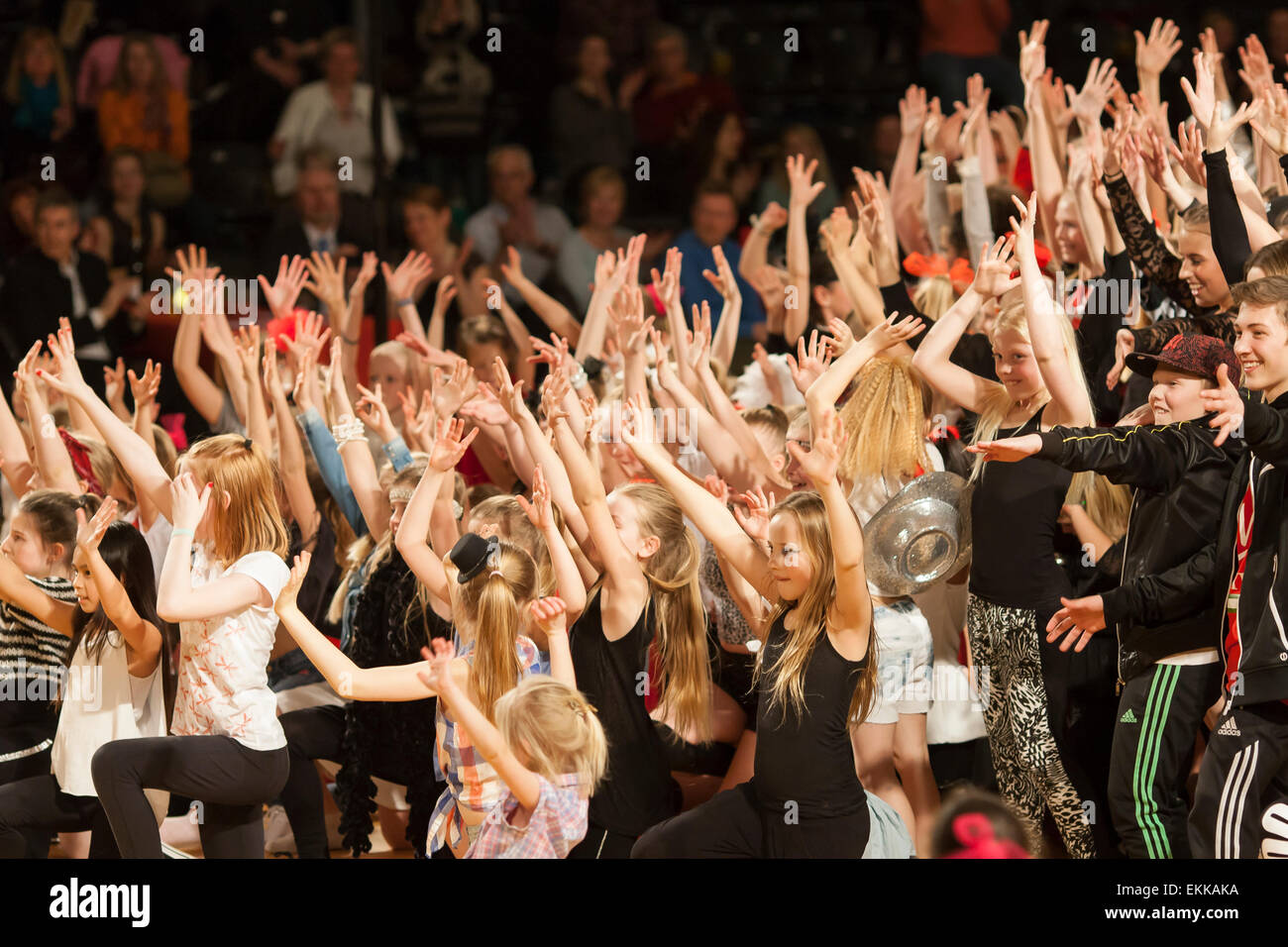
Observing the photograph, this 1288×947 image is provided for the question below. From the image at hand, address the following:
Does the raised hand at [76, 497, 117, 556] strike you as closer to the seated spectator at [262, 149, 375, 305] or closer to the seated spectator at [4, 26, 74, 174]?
the seated spectator at [262, 149, 375, 305]

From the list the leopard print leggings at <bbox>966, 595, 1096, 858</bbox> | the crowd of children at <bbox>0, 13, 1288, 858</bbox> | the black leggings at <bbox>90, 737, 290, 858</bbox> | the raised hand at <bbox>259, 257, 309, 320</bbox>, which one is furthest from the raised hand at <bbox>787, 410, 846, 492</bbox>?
the raised hand at <bbox>259, 257, 309, 320</bbox>

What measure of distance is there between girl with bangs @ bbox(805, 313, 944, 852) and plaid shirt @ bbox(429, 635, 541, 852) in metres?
0.75

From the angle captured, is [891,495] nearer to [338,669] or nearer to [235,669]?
[338,669]

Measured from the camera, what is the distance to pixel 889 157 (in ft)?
23.8

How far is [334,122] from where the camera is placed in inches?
310

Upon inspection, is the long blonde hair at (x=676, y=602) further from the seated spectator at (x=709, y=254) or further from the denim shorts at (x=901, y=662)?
the seated spectator at (x=709, y=254)

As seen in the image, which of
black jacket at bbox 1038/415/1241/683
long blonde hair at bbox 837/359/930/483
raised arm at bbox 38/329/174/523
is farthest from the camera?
long blonde hair at bbox 837/359/930/483

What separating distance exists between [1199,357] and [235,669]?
7.04 ft

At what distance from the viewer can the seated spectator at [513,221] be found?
24.0 feet

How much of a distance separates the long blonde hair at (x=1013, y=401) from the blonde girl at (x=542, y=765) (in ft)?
3.89

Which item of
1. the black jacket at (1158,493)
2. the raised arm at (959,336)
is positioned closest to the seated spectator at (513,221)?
the raised arm at (959,336)

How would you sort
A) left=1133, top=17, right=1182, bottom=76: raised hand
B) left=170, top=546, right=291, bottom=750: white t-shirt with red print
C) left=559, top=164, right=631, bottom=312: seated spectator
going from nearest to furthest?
left=170, top=546, right=291, bottom=750: white t-shirt with red print
left=1133, top=17, right=1182, bottom=76: raised hand
left=559, top=164, right=631, bottom=312: seated spectator

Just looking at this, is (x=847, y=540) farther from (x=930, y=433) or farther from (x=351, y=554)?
(x=351, y=554)

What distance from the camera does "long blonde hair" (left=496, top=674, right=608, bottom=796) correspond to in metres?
2.93
